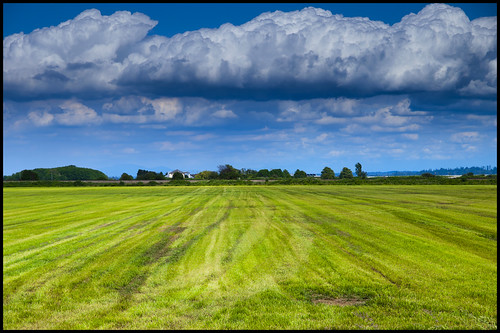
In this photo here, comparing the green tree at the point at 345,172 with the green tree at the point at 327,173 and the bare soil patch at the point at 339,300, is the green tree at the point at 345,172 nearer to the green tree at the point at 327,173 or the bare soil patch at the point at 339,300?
the green tree at the point at 327,173

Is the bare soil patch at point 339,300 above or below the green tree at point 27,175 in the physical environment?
below

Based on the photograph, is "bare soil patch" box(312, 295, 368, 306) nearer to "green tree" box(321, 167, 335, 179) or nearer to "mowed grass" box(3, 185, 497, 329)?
"mowed grass" box(3, 185, 497, 329)

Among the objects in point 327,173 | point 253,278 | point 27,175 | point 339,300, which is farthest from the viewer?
point 327,173

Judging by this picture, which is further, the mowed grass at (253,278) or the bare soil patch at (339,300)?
the bare soil patch at (339,300)

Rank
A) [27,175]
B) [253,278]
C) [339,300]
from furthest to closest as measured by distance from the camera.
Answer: [27,175], [253,278], [339,300]

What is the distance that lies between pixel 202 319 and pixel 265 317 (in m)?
1.42

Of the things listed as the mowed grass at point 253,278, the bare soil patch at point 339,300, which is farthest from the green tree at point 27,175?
the bare soil patch at point 339,300

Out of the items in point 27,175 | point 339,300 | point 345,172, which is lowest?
point 339,300

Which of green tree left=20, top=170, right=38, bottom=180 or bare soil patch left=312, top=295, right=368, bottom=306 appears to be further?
green tree left=20, top=170, right=38, bottom=180

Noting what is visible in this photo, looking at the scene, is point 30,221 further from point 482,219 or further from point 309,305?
point 482,219

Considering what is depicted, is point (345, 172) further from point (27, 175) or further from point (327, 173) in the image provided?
point (27, 175)

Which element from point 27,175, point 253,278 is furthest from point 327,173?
point 253,278

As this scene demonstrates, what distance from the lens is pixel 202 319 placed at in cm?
750

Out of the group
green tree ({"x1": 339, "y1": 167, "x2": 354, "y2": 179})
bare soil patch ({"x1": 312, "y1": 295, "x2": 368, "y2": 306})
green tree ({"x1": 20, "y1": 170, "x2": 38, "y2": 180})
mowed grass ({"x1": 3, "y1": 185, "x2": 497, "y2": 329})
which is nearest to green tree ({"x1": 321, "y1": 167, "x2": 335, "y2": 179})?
green tree ({"x1": 339, "y1": 167, "x2": 354, "y2": 179})
